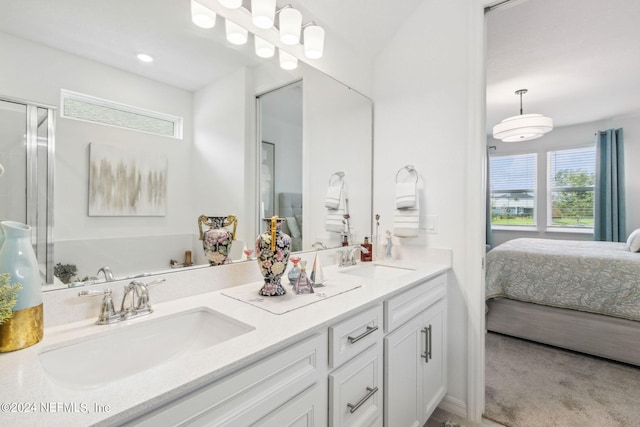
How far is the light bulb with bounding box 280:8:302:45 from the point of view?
58.6 inches

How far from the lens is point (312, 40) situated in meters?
1.64

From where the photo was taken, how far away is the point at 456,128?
6.07ft

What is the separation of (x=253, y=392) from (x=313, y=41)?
5.36 feet

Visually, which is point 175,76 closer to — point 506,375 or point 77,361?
point 77,361

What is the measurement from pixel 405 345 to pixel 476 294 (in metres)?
0.66

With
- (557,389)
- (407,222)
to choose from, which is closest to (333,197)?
(407,222)

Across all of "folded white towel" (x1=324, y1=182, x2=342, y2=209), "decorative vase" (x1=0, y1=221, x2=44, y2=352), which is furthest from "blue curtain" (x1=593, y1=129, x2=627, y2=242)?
"decorative vase" (x1=0, y1=221, x2=44, y2=352)

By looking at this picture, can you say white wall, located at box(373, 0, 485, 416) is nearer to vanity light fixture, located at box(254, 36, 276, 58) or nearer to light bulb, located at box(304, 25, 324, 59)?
light bulb, located at box(304, 25, 324, 59)

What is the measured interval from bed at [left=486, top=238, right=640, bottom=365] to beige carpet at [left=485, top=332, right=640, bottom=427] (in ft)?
0.48

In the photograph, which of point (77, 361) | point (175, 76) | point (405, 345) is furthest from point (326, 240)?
point (77, 361)

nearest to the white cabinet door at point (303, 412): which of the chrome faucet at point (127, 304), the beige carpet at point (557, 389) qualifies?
the chrome faucet at point (127, 304)

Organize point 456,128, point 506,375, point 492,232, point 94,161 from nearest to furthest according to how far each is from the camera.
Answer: point 94,161, point 456,128, point 506,375, point 492,232

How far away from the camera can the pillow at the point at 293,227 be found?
5.55ft

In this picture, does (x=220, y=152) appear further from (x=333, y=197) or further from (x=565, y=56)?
(x=565, y=56)
